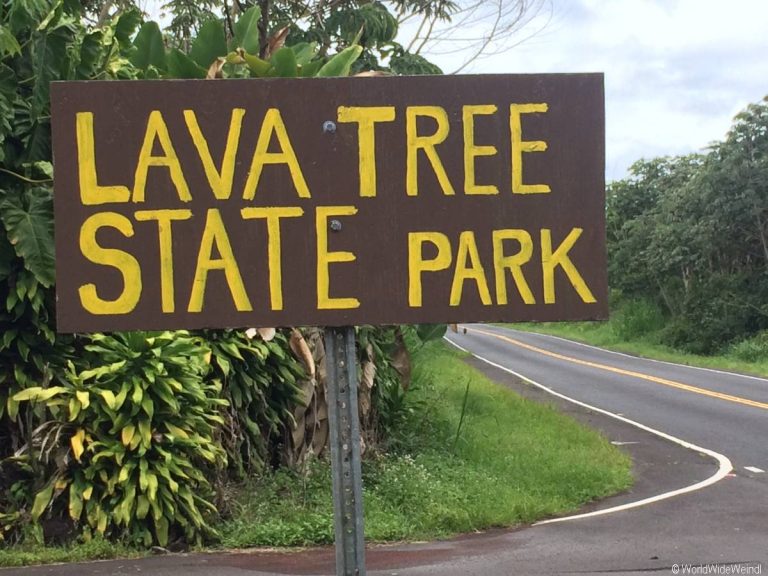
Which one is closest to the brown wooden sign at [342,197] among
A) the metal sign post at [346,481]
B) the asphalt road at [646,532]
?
the metal sign post at [346,481]

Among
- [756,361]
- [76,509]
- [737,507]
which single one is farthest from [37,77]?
[756,361]

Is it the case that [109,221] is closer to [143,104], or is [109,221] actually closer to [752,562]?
[143,104]

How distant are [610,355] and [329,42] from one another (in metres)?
19.2

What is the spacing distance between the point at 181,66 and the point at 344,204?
18.5ft

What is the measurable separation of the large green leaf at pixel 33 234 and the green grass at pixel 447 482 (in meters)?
2.45

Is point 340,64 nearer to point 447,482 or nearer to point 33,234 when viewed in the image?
point 33,234

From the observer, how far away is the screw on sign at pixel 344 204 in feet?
7.86

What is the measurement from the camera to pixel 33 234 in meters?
6.27

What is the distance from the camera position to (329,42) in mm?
14773

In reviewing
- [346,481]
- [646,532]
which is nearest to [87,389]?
[346,481]

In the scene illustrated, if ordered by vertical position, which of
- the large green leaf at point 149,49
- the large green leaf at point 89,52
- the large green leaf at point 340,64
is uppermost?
the large green leaf at point 149,49

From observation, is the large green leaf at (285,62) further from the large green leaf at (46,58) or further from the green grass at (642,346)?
the green grass at (642,346)

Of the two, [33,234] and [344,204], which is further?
[33,234]

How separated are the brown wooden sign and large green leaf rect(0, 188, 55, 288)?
→ 4158 millimetres
